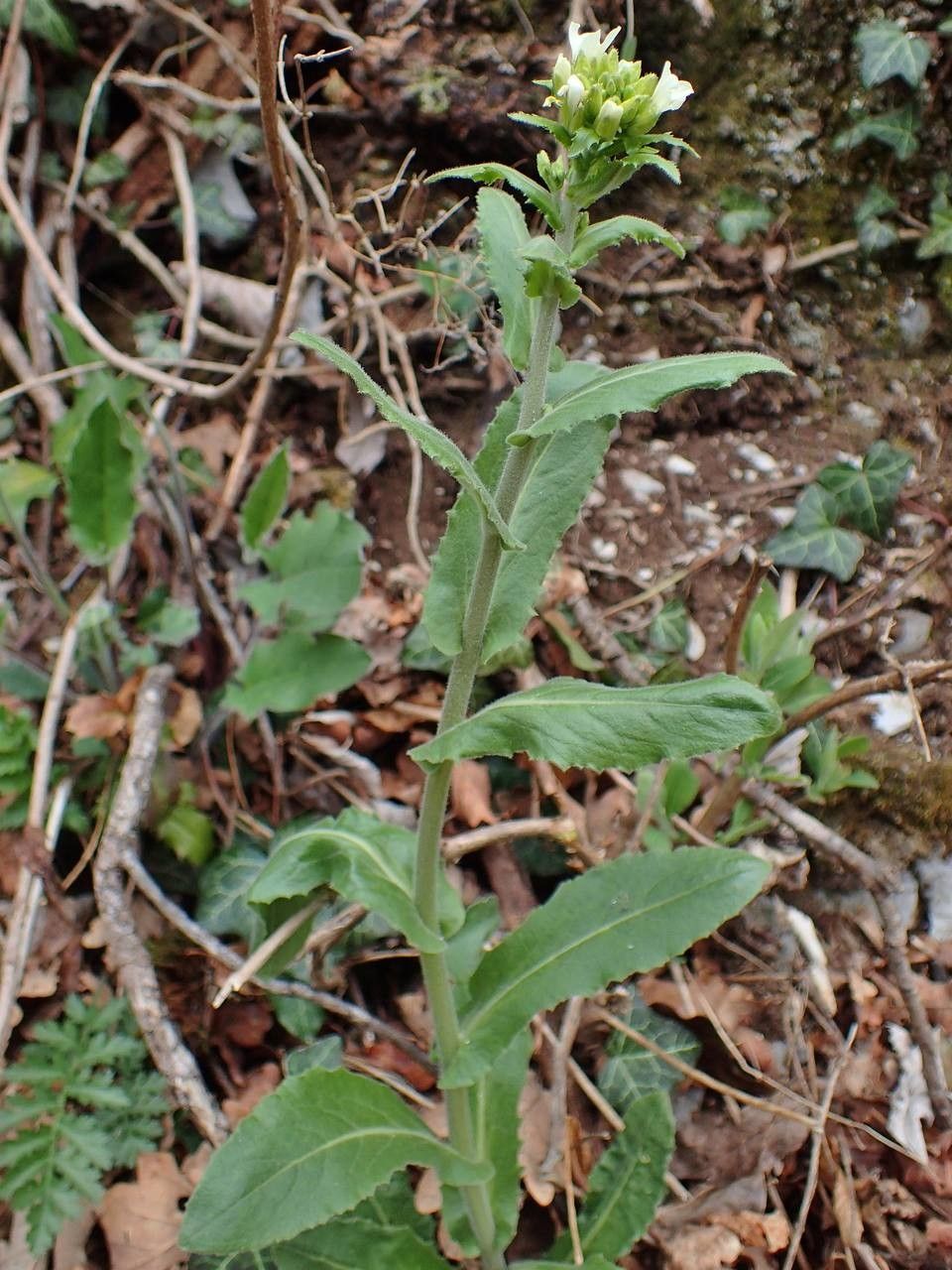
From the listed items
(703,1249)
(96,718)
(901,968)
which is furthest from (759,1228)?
(96,718)

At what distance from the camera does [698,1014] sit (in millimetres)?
2295

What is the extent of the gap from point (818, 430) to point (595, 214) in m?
1.09

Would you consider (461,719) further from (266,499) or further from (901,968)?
(266,499)

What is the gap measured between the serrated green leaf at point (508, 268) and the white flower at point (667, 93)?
0.28m

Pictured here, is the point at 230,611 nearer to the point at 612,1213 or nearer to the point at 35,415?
the point at 35,415

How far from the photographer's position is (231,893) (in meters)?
2.36

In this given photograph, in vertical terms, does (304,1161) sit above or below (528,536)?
below

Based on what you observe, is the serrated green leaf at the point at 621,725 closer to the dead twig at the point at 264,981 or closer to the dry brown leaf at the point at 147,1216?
the dead twig at the point at 264,981

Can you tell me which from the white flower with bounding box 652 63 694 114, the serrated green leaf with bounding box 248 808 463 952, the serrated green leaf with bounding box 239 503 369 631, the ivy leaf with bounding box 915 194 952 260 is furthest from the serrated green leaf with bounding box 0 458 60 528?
the ivy leaf with bounding box 915 194 952 260

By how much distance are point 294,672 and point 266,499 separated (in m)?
0.52

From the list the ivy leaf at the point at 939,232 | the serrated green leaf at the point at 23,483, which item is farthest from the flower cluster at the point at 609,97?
the ivy leaf at the point at 939,232

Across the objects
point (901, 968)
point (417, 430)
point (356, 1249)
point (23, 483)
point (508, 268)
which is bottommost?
point (356, 1249)

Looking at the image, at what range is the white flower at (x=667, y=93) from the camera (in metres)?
1.23

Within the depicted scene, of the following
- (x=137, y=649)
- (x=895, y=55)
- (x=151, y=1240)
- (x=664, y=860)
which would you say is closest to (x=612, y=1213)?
(x=664, y=860)
